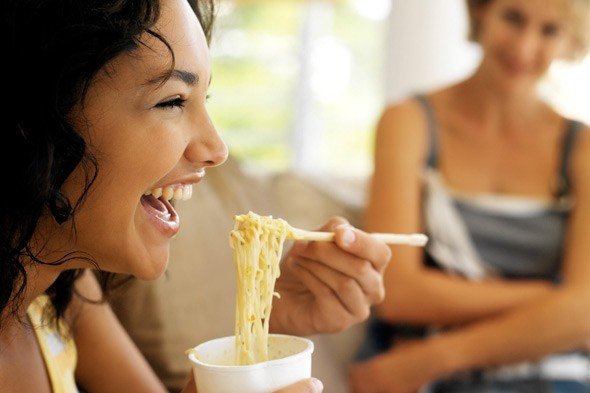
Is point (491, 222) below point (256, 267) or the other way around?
below

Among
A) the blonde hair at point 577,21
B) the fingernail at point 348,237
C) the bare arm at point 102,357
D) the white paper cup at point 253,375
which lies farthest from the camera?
the blonde hair at point 577,21

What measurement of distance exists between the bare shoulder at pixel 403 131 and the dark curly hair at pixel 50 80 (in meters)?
1.28

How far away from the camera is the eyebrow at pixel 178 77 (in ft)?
3.26

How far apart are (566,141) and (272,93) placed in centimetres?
572

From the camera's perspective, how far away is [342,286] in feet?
4.01

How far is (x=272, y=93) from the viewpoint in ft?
25.7

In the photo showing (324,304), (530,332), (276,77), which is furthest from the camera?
(276,77)

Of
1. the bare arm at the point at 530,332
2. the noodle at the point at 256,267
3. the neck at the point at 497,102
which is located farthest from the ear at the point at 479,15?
the noodle at the point at 256,267

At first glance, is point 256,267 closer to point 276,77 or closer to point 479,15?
point 479,15

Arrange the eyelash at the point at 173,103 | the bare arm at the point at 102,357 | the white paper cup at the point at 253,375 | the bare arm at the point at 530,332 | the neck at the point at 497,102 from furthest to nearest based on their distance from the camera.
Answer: the neck at the point at 497,102
the bare arm at the point at 530,332
the bare arm at the point at 102,357
the eyelash at the point at 173,103
the white paper cup at the point at 253,375

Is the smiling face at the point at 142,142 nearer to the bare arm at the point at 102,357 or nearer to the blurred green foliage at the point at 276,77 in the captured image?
the bare arm at the point at 102,357

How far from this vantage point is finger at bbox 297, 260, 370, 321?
1.22 metres

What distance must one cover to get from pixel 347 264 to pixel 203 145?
0.28 m

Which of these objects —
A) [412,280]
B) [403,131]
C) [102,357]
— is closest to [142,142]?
[102,357]
